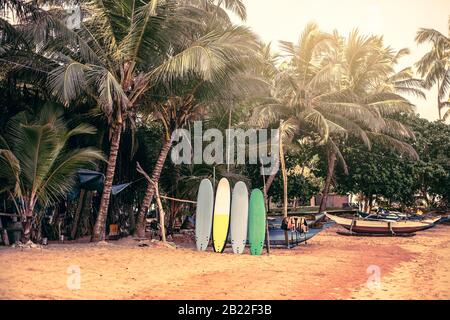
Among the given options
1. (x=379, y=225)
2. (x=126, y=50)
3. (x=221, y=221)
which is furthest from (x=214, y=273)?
(x=379, y=225)

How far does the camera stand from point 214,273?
749 cm

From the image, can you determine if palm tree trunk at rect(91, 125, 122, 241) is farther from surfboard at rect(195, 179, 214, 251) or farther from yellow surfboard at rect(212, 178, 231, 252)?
yellow surfboard at rect(212, 178, 231, 252)

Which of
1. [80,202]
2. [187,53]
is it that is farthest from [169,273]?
[80,202]

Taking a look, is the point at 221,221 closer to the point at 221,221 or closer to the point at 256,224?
the point at 221,221

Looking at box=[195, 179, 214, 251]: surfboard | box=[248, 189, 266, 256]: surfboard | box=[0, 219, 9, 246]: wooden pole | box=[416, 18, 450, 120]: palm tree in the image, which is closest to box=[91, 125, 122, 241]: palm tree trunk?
box=[0, 219, 9, 246]: wooden pole

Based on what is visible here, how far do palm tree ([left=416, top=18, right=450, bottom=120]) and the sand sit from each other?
38.6ft

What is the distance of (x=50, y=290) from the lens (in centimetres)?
561

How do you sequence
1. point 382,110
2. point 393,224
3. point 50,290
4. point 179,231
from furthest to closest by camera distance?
1. point 382,110
2. point 393,224
3. point 179,231
4. point 50,290

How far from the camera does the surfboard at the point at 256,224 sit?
10.0 metres

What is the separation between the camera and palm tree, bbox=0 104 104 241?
906cm

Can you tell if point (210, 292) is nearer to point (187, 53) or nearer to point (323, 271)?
point (323, 271)

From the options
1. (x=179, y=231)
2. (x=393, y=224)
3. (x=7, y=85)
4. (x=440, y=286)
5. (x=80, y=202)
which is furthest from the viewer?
(x=393, y=224)

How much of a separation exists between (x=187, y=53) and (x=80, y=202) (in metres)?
5.40

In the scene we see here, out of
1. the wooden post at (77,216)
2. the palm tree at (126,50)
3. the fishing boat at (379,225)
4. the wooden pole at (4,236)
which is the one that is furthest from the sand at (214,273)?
the fishing boat at (379,225)
